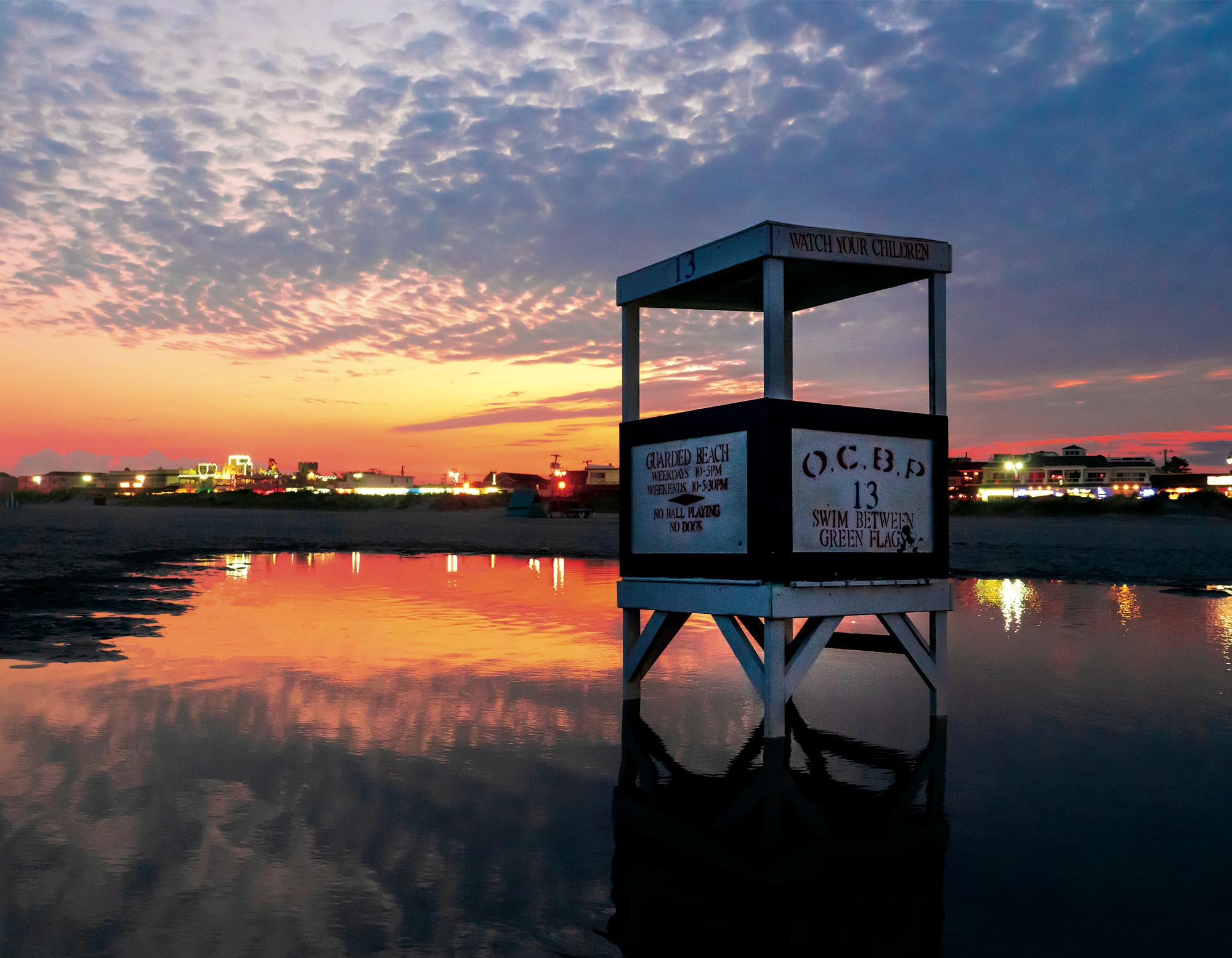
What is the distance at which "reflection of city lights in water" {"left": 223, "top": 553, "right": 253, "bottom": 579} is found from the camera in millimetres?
23641

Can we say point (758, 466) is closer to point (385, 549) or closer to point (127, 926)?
point (127, 926)

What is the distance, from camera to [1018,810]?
567 cm

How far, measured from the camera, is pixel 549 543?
42.1 m

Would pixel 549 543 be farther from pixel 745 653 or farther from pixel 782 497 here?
pixel 782 497

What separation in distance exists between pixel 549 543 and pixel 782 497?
115 ft

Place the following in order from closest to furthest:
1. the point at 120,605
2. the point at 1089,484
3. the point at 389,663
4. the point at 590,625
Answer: the point at 389,663
the point at 590,625
the point at 120,605
the point at 1089,484

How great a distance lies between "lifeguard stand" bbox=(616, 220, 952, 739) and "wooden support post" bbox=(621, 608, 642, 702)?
2cm

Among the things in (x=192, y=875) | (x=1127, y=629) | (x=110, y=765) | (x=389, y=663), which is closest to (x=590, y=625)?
(x=389, y=663)

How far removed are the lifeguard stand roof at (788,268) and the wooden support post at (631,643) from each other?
2754mm

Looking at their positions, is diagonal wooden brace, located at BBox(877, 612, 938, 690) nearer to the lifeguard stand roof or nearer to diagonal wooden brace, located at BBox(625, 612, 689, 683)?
diagonal wooden brace, located at BBox(625, 612, 689, 683)

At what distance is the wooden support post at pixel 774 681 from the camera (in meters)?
7.21

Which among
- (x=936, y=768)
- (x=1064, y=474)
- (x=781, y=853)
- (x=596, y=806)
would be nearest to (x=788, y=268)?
(x=936, y=768)

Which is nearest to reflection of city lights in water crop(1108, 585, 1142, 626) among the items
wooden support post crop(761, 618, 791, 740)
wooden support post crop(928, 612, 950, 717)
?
wooden support post crop(928, 612, 950, 717)

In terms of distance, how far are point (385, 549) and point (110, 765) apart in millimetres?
30579
